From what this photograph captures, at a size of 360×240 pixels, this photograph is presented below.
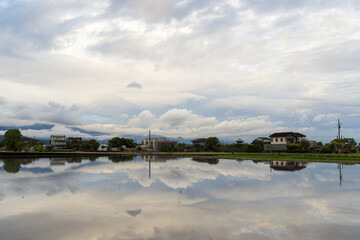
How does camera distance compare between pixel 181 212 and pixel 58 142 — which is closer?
pixel 181 212

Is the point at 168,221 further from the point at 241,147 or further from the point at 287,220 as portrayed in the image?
the point at 241,147

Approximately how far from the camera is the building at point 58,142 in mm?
161150

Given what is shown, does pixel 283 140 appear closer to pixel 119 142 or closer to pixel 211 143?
pixel 211 143

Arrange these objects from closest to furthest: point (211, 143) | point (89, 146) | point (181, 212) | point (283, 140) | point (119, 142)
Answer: point (181, 212), point (283, 140), point (211, 143), point (89, 146), point (119, 142)

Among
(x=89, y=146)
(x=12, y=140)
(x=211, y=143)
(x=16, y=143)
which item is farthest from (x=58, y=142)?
(x=211, y=143)

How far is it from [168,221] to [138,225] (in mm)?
1536

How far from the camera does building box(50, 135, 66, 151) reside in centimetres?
16115

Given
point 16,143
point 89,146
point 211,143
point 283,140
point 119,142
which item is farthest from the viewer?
point 119,142

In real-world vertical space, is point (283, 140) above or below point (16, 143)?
above

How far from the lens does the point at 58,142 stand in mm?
166625

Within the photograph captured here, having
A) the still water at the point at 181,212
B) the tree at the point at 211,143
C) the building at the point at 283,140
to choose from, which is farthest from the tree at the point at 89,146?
the still water at the point at 181,212

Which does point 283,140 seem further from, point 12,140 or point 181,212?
point 12,140

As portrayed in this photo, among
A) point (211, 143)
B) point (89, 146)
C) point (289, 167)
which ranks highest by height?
point (211, 143)

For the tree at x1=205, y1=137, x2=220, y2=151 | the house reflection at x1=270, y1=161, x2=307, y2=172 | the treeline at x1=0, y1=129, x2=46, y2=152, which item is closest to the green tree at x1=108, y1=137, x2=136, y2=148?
the treeline at x1=0, y1=129, x2=46, y2=152
